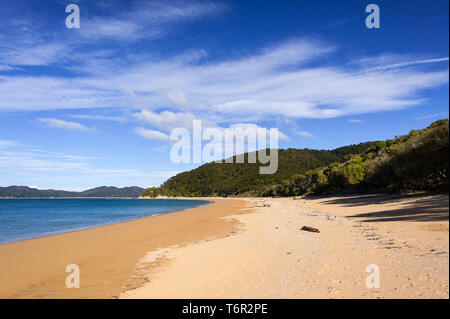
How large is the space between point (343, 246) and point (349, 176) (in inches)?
1831

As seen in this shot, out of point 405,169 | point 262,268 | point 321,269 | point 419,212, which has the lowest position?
point 262,268

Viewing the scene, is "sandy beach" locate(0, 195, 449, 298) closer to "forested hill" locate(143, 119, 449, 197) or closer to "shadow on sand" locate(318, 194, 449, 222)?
"shadow on sand" locate(318, 194, 449, 222)

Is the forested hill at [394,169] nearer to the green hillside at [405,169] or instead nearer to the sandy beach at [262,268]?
the green hillside at [405,169]

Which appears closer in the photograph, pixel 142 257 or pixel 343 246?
pixel 343 246

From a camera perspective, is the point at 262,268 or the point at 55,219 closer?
the point at 262,268

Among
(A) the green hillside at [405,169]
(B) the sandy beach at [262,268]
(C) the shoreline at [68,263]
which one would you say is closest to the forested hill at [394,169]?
(A) the green hillside at [405,169]

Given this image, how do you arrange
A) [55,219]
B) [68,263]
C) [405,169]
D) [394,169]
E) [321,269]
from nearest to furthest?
[321,269]
[68,263]
[405,169]
[394,169]
[55,219]

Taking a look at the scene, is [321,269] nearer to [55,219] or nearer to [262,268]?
[262,268]

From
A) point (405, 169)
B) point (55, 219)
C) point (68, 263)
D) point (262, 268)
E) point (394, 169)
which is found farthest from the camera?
point (55, 219)

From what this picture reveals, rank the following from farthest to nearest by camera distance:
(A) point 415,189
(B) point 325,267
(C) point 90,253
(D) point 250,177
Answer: (D) point 250,177 < (A) point 415,189 < (C) point 90,253 < (B) point 325,267

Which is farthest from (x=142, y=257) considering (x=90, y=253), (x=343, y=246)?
(x=343, y=246)

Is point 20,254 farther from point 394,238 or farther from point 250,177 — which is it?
point 250,177

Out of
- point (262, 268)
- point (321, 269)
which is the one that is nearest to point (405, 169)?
point (321, 269)

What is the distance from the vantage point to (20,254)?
14891 millimetres
